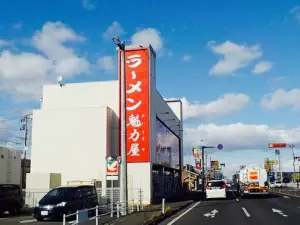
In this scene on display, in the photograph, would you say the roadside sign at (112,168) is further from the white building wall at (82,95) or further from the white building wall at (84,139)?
the white building wall at (82,95)

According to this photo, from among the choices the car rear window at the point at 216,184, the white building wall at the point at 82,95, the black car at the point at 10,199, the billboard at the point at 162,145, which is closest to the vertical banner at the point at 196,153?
the billboard at the point at 162,145

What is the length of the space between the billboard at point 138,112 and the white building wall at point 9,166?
11019 millimetres

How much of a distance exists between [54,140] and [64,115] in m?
2.14

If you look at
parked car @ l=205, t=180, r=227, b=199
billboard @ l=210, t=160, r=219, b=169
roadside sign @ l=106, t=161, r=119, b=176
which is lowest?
parked car @ l=205, t=180, r=227, b=199

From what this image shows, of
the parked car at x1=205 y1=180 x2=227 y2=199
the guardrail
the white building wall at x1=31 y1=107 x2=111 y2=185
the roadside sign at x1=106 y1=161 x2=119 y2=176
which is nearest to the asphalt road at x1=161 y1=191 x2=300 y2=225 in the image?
the guardrail

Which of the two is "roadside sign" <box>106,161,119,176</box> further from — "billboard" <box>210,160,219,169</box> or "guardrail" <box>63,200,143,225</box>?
"billboard" <box>210,160,219,169</box>

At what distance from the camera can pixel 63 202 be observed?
1898cm

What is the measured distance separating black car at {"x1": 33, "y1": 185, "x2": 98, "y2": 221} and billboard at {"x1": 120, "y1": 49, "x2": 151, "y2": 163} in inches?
397

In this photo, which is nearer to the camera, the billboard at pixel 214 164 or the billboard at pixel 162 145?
the billboard at pixel 162 145

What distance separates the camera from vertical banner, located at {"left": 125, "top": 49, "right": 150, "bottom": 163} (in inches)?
1234

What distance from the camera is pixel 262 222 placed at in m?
16.4

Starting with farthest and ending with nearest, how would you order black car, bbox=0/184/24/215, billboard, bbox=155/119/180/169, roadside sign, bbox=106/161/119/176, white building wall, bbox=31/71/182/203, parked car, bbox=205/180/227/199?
billboard, bbox=155/119/180/169 < parked car, bbox=205/180/227/199 < white building wall, bbox=31/71/182/203 < black car, bbox=0/184/24/215 < roadside sign, bbox=106/161/119/176

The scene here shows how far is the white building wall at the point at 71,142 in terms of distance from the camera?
Answer: 31375 millimetres

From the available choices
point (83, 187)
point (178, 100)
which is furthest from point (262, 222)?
point (178, 100)
